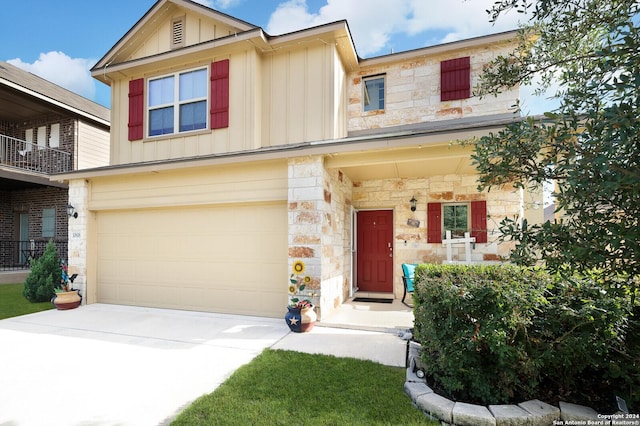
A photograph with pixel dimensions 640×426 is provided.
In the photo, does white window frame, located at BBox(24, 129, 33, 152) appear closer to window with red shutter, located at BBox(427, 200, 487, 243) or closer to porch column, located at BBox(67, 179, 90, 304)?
porch column, located at BBox(67, 179, 90, 304)

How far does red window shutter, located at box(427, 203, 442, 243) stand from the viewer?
660cm

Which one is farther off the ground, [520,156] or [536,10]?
[536,10]

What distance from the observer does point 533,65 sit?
2.75 m

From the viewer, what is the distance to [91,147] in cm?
1149

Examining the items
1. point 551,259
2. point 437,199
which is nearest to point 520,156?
point 551,259

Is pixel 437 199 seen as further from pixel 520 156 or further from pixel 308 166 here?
pixel 520 156

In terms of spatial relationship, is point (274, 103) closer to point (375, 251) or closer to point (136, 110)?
point (136, 110)

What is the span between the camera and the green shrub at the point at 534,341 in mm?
2373

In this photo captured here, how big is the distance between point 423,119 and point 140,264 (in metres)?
7.10

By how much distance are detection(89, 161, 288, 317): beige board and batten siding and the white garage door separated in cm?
2

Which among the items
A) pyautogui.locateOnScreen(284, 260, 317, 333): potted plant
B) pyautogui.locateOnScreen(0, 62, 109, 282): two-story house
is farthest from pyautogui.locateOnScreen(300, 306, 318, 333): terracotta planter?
pyautogui.locateOnScreen(0, 62, 109, 282): two-story house

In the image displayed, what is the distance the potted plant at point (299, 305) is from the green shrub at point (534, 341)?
7.44 feet

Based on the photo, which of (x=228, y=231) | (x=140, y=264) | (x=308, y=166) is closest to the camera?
(x=308, y=166)

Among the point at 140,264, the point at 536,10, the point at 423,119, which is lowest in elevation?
the point at 140,264
